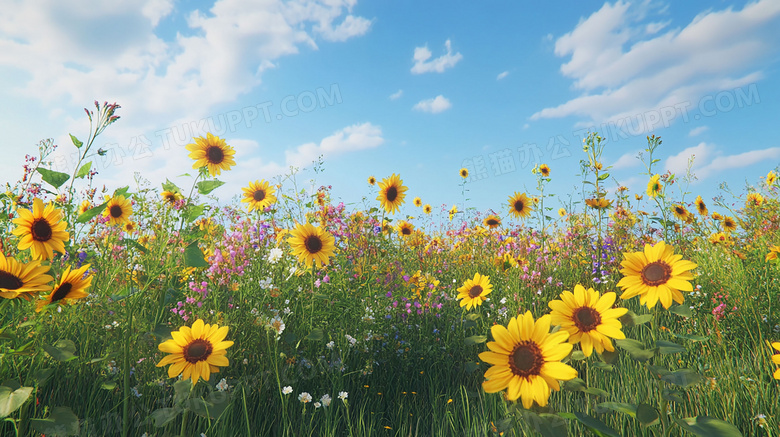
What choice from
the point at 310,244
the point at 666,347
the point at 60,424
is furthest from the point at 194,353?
the point at 666,347

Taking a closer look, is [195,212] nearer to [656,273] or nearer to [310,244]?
[310,244]

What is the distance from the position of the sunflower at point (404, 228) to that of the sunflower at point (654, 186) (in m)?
2.96

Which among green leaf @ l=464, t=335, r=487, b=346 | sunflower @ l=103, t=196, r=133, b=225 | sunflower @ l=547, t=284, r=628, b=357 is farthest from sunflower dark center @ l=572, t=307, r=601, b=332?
sunflower @ l=103, t=196, r=133, b=225

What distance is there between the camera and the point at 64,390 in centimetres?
233

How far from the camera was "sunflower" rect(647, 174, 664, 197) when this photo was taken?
Answer: 4.15 meters

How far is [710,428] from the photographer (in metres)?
1.28

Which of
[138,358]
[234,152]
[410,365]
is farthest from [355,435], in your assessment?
[234,152]

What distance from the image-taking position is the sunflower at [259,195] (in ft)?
12.7

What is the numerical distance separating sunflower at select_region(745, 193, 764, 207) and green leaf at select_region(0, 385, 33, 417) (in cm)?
790

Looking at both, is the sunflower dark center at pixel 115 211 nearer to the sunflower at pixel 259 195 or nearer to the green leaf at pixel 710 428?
the sunflower at pixel 259 195

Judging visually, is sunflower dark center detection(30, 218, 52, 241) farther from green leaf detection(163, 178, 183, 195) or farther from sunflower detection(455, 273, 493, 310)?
sunflower detection(455, 273, 493, 310)

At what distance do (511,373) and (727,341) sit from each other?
3.17 m

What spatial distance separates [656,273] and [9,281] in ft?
8.27

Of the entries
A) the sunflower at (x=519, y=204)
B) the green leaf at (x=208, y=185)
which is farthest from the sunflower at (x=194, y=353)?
the sunflower at (x=519, y=204)
